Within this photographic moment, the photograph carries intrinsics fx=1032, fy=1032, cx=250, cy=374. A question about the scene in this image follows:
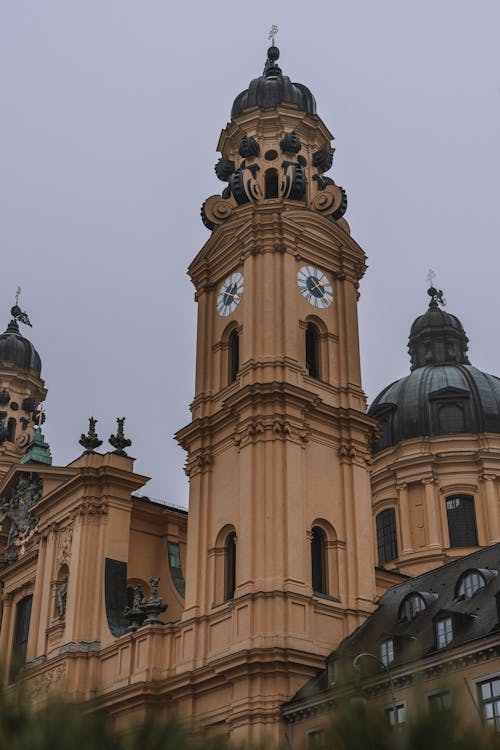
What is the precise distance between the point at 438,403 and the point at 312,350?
61.9 feet

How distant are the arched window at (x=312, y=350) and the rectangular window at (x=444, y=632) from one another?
1167 centimetres

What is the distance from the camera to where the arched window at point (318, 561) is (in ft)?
110

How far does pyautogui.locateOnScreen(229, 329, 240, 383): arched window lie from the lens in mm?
37844

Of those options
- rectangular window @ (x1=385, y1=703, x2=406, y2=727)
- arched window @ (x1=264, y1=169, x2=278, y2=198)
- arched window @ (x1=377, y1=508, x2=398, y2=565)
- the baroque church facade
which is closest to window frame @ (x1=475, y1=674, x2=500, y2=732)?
rectangular window @ (x1=385, y1=703, x2=406, y2=727)

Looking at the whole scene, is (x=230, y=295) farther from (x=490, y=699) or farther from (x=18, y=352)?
(x=18, y=352)

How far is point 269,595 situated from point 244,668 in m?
2.25

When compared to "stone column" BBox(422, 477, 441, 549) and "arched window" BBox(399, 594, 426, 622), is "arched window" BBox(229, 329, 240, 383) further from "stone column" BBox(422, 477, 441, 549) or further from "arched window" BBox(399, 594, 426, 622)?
"stone column" BBox(422, 477, 441, 549)

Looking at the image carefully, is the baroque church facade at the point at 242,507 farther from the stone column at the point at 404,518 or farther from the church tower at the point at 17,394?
the church tower at the point at 17,394

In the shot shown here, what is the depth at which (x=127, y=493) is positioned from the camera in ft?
132

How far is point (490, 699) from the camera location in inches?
965

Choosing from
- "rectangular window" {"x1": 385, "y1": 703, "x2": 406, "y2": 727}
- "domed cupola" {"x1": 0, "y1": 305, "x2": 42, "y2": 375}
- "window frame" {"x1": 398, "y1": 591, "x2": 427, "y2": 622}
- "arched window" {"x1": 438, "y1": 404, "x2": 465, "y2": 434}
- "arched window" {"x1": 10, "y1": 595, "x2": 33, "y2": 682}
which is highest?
"domed cupola" {"x1": 0, "y1": 305, "x2": 42, "y2": 375}

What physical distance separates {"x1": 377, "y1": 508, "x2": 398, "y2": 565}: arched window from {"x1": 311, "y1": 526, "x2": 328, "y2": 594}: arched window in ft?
61.8

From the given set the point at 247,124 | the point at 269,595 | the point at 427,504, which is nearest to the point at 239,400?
the point at 269,595

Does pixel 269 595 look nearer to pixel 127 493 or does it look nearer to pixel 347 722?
pixel 127 493
